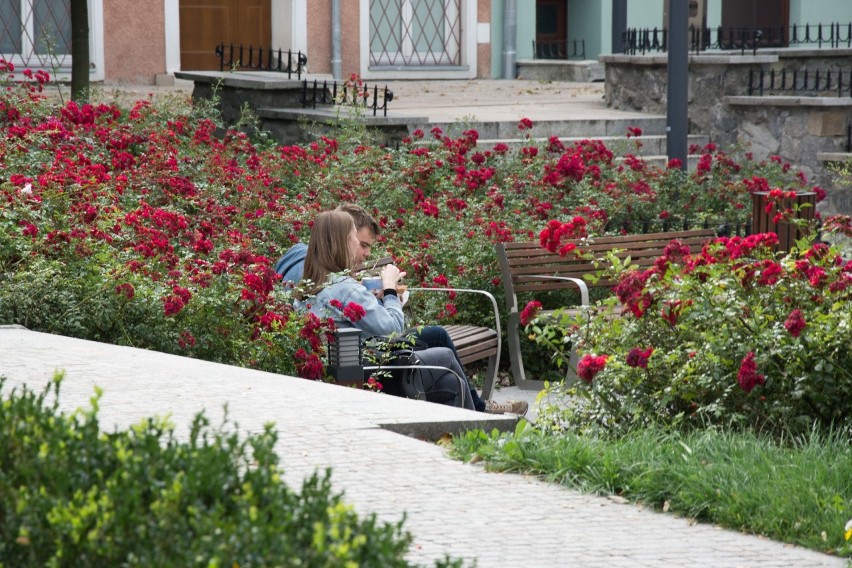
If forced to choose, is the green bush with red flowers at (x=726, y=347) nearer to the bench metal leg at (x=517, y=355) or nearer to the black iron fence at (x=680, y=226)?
the bench metal leg at (x=517, y=355)

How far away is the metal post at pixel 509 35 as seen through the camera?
20.5 meters

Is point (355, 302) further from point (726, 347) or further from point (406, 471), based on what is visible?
point (406, 471)

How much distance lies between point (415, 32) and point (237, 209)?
12.3 meters

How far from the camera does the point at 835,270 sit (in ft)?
17.5

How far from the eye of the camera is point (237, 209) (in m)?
8.44

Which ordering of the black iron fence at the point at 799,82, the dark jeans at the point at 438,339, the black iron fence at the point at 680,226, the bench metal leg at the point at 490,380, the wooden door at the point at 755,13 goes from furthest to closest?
1. the wooden door at the point at 755,13
2. the black iron fence at the point at 799,82
3. the black iron fence at the point at 680,226
4. the bench metal leg at the point at 490,380
5. the dark jeans at the point at 438,339

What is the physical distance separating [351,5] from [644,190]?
10.3 m

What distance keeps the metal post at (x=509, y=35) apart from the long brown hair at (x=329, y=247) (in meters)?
14.7

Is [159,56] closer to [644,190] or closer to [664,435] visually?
[644,190]

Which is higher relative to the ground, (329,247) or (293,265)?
(329,247)

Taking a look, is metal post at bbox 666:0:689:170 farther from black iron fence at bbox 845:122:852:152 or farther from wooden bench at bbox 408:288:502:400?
wooden bench at bbox 408:288:502:400

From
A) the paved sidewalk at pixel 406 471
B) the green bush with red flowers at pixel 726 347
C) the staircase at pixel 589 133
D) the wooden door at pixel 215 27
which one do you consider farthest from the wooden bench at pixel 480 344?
the wooden door at pixel 215 27

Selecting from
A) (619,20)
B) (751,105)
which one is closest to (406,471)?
(751,105)

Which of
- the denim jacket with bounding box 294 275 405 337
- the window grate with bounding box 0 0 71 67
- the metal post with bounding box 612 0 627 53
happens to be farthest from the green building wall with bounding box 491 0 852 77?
the denim jacket with bounding box 294 275 405 337
